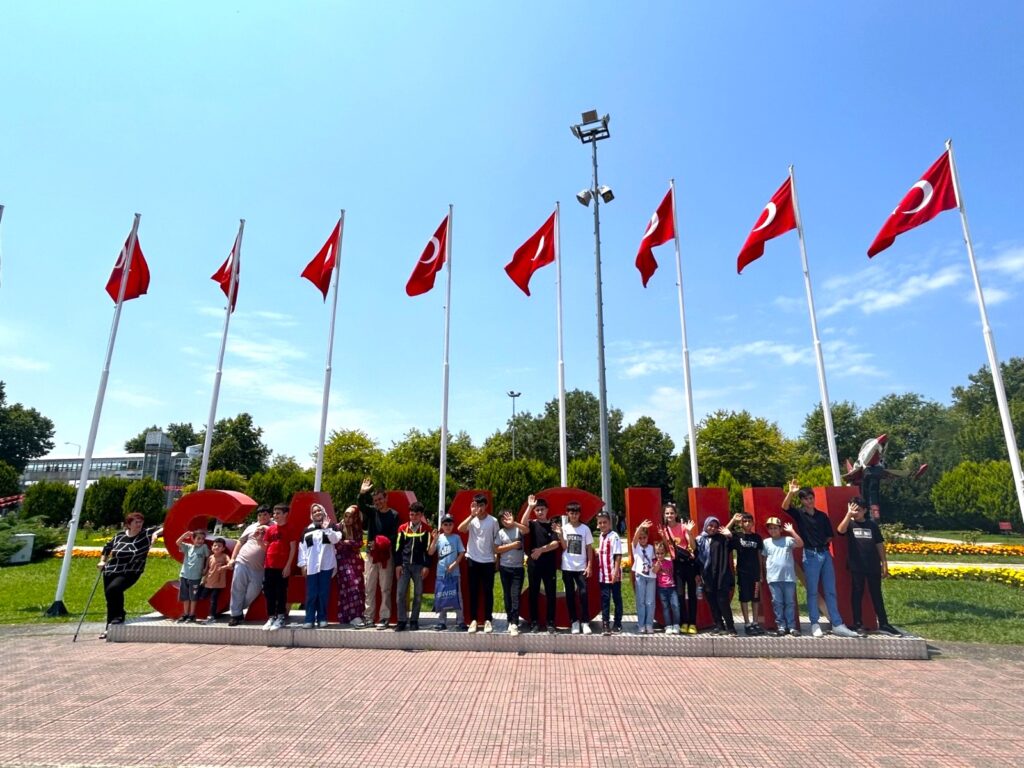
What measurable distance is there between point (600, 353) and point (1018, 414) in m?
52.3

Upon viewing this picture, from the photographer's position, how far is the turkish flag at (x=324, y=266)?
13.1m

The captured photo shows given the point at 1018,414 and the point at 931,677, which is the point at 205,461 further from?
the point at 1018,414

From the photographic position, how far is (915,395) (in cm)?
7350

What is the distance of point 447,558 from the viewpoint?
804 centimetres

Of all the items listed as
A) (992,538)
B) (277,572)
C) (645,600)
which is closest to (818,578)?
(645,600)

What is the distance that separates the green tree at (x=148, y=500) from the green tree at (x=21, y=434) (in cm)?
4139

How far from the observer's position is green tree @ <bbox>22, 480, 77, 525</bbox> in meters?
32.1

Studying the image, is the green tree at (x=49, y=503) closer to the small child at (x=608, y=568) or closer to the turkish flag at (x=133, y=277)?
the turkish flag at (x=133, y=277)

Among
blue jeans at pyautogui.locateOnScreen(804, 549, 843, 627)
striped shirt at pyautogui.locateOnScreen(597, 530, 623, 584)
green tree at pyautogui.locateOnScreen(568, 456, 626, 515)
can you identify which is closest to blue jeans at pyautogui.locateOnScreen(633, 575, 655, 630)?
striped shirt at pyautogui.locateOnScreen(597, 530, 623, 584)

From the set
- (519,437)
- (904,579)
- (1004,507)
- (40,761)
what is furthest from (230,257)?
(1004,507)

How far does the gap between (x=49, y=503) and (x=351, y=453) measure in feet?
62.6

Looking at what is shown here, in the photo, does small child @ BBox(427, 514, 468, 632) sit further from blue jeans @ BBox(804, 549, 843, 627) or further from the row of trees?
the row of trees

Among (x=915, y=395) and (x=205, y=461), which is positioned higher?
(x=915, y=395)

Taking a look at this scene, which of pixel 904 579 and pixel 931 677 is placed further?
pixel 904 579
